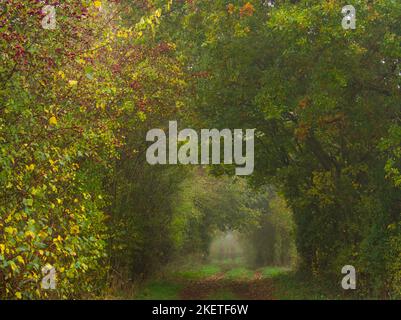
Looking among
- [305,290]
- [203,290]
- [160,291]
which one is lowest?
[203,290]

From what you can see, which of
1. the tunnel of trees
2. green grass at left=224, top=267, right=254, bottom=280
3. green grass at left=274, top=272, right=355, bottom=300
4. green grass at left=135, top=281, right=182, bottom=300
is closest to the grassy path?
green grass at left=135, top=281, right=182, bottom=300

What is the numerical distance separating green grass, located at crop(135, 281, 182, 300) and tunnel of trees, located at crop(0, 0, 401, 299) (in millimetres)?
938

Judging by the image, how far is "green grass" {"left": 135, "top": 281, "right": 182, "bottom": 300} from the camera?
19266mm

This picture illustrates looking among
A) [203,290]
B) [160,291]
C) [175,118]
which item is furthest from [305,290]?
[175,118]

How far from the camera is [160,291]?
21531mm

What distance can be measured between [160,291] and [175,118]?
22.3 ft

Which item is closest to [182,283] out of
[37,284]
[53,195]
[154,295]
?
[154,295]

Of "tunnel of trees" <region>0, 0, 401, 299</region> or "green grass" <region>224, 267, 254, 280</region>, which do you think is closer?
"tunnel of trees" <region>0, 0, 401, 299</region>

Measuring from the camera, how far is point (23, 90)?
8914 millimetres

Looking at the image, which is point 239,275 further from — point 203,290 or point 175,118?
point 175,118

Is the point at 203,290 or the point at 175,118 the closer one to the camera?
the point at 175,118

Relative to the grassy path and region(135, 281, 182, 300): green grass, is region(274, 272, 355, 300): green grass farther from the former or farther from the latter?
region(135, 281, 182, 300): green grass

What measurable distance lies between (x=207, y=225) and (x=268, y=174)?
19057 mm
